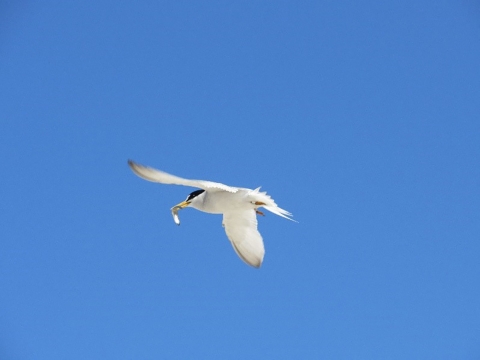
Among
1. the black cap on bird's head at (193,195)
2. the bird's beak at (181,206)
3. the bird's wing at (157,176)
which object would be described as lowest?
the bird's wing at (157,176)

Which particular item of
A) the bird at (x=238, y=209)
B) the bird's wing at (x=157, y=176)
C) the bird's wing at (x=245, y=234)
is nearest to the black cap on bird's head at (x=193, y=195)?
the bird at (x=238, y=209)

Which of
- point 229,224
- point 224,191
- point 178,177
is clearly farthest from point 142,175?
point 229,224

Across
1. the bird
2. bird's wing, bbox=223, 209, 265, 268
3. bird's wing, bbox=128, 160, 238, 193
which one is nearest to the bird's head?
the bird

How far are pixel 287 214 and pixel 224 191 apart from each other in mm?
1252

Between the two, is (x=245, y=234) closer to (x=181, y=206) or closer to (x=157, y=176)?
(x=181, y=206)

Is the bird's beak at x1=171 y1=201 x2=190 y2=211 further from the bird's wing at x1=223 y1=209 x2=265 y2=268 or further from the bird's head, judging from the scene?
the bird's wing at x1=223 y1=209 x2=265 y2=268

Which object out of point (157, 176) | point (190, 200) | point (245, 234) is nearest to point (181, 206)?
point (190, 200)

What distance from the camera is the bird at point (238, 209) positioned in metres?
10.7

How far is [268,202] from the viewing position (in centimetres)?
1088

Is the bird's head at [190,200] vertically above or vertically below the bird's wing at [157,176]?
above

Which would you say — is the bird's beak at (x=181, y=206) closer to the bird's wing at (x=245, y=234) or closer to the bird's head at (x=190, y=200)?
the bird's head at (x=190, y=200)

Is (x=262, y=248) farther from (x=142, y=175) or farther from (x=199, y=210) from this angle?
(x=142, y=175)

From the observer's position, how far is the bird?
35.2 ft

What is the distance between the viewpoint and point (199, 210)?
446 inches
